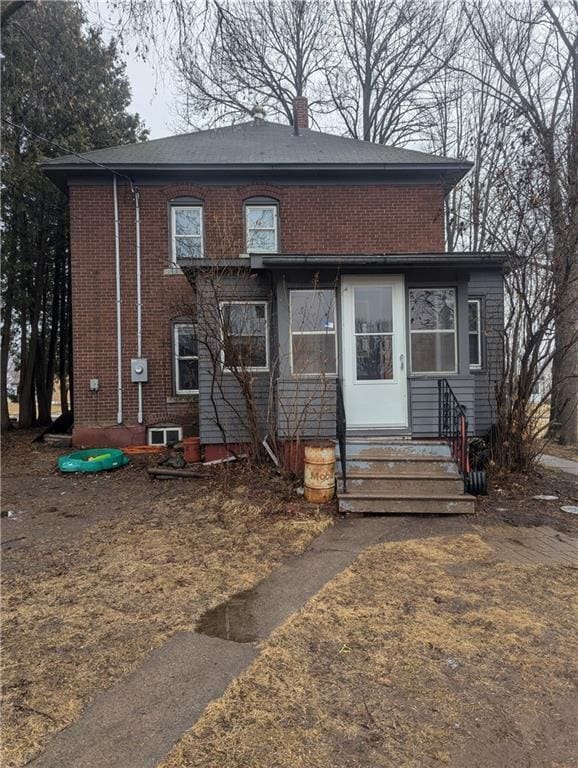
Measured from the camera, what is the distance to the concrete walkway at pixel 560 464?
891 centimetres

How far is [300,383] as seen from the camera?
7.33 meters

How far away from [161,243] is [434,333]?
260 inches

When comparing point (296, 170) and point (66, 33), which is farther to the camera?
point (296, 170)

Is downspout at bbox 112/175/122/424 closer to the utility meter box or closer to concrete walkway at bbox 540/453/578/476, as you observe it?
the utility meter box

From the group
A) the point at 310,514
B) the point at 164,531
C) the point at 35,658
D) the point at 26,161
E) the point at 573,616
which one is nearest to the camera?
the point at 35,658

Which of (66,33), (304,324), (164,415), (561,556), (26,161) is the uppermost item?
(66,33)

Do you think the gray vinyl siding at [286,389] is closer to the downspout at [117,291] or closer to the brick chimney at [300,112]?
the downspout at [117,291]

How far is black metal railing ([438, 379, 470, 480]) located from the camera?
629cm

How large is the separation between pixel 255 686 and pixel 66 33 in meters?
11.5

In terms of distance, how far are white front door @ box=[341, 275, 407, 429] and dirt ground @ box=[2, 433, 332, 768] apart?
1859 mm

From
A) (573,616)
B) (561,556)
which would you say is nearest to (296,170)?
(561,556)

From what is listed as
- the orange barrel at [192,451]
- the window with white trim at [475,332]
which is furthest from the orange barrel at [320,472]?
the window with white trim at [475,332]

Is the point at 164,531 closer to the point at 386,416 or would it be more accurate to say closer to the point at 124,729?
the point at 124,729

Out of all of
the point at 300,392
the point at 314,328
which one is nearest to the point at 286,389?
the point at 300,392
